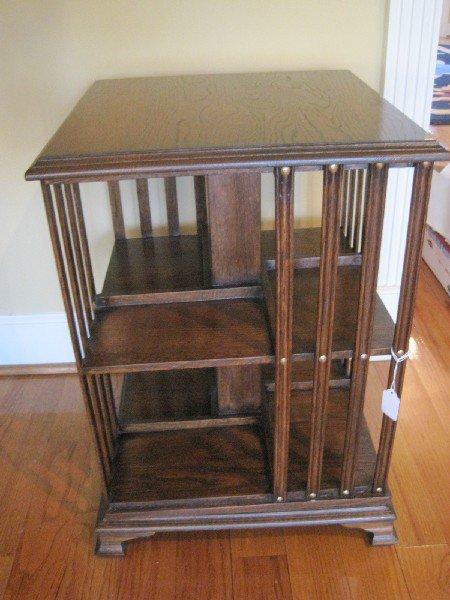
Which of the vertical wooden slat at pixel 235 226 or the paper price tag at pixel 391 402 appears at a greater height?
the vertical wooden slat at pixel 235 226

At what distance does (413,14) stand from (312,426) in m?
0.96

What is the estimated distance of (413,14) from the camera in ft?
4.37

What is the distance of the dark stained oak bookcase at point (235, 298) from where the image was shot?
855 millimetres

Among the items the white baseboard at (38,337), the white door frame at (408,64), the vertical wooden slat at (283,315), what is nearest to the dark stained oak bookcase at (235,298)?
the vertical wooden slat at (283,315)

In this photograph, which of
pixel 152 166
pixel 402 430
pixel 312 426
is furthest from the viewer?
pixel 402 430

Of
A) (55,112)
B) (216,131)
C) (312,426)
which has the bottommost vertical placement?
(312,426)

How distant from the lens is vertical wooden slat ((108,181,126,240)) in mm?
1379

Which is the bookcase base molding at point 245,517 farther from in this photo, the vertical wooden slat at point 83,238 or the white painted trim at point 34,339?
the white painted trim at point 34,339

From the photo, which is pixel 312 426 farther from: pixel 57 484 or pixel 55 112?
pixel 55 112

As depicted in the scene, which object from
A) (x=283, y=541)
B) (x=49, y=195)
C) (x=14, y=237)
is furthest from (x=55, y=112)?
(x=283, y=541)

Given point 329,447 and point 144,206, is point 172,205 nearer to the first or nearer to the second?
point 144,206

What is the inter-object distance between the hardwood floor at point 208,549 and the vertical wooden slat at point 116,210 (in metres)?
0.54

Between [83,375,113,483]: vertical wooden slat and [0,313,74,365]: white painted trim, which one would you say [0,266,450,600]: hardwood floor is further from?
[0,313,74,365]: white painted trim

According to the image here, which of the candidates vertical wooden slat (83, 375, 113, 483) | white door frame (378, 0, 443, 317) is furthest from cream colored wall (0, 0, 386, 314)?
vertical wooden slat (83, 375, 113, 483)
